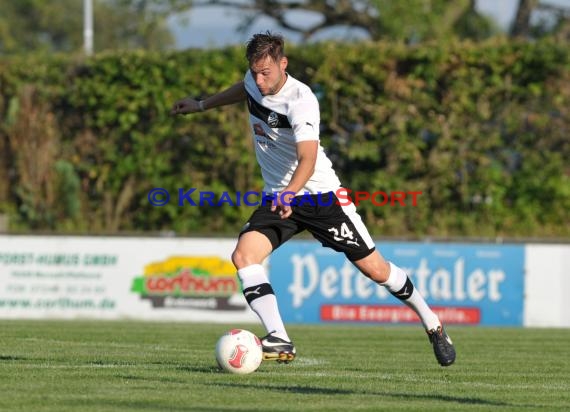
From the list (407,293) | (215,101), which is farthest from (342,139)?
(407,293)

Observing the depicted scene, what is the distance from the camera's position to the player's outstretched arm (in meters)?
9.11

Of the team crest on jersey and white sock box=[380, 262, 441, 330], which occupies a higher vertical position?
the team crest on jersey

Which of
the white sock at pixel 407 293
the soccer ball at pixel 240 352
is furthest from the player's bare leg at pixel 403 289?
the soccer ball at pixel 240 352

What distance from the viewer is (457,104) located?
2203cm

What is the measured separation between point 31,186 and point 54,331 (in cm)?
1018

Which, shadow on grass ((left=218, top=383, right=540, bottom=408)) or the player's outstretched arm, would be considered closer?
shadow on grass ((left=218, top=383, right=540, bottom=408))

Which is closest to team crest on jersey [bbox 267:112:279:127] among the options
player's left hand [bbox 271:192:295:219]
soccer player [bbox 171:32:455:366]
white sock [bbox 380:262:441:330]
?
soccer player [bbox 171:32:455:366]

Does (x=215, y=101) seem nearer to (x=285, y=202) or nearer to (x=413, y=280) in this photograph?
(x=285, y=202)

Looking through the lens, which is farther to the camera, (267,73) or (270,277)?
(270,277)

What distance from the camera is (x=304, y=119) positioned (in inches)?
330

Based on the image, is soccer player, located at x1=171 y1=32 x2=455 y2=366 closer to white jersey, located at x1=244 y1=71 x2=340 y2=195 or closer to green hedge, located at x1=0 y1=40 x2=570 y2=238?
white jersey, located at x1=244 y1=71 x2=340 y2=195

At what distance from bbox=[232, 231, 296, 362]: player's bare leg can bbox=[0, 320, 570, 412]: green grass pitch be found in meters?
0.25

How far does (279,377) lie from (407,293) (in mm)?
1388

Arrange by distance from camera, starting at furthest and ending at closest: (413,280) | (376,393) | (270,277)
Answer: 1. (270,277)
2. (413,280)
3. (376,393)
